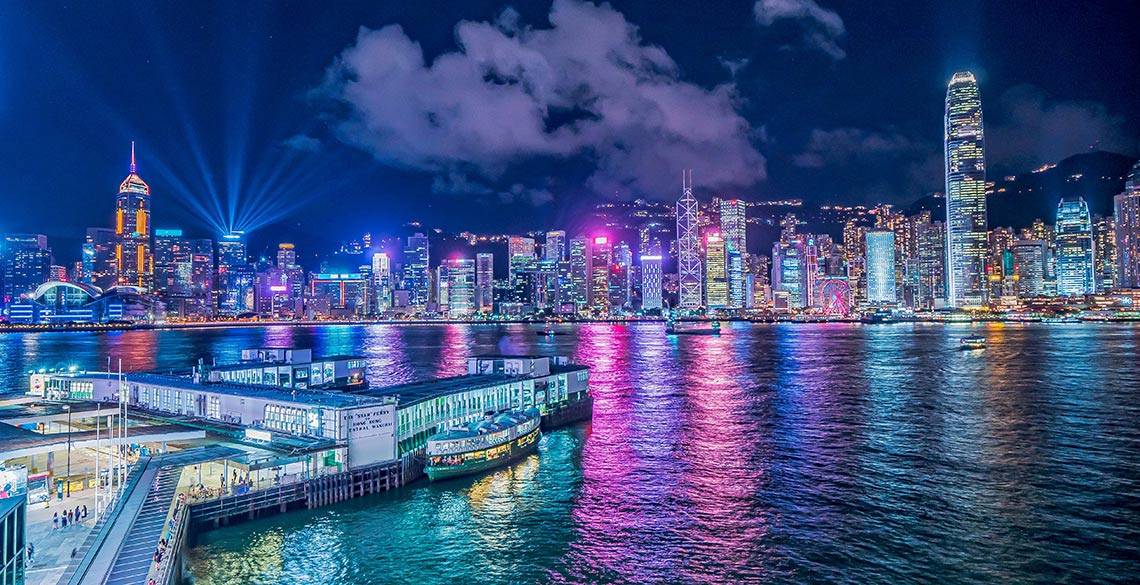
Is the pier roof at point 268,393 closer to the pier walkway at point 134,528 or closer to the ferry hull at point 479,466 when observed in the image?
the ferry hull at point 479,466

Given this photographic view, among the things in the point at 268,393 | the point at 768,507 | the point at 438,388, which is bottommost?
the point at 768,507

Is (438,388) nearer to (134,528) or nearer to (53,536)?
(134,528)

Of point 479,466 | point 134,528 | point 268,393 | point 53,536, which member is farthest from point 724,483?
point 53,536

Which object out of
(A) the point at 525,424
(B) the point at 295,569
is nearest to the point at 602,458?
(A) the point at 525,424

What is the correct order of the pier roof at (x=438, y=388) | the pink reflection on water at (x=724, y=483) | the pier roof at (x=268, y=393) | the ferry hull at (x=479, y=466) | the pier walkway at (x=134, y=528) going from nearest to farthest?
the pier walkway at (x=134, y=528) → the pink reflection on water at (x=724, y=483) → the ferry hull at (x=479, y=466) → the pier roof at (x=268, y=393) → the pier roof at (x=438, y=388)

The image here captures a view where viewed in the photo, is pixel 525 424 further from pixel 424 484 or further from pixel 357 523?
pixel 357 523

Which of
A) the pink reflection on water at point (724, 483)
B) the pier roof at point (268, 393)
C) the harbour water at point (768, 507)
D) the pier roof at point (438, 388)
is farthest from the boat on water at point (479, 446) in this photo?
the pink reflection on water at point (724, 483)

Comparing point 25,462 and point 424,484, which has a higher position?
point 25,462
